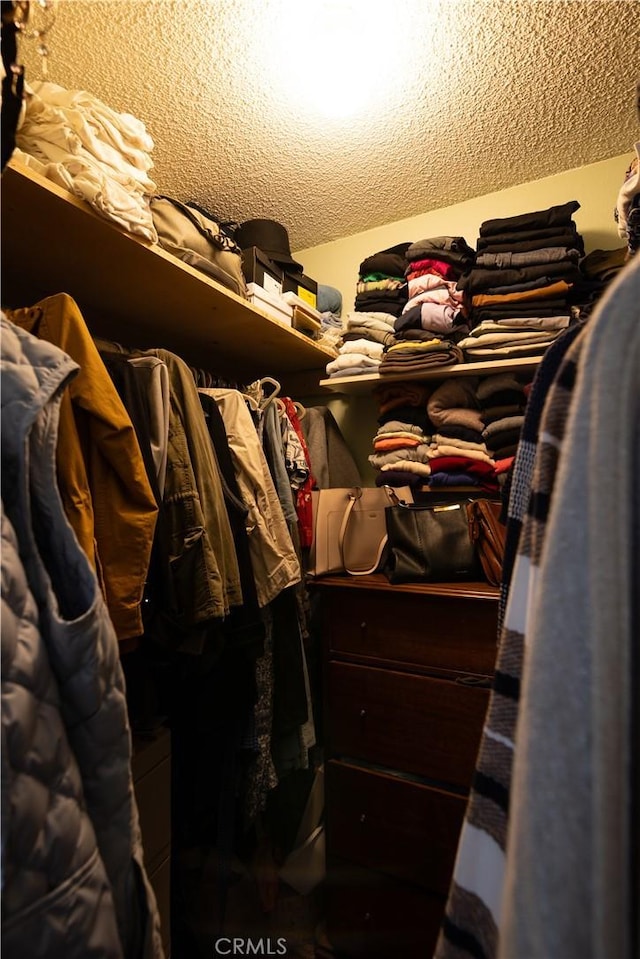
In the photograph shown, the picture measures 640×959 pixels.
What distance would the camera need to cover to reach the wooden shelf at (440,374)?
1291mm

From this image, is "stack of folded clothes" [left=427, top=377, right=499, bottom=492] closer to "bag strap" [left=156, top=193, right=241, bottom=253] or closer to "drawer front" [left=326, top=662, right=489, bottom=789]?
"drawer front" [left=326, top=662, right=489, bottom=789]

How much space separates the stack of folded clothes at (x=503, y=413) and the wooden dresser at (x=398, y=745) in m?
0.41

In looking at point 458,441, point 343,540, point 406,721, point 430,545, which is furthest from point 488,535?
point 406,721

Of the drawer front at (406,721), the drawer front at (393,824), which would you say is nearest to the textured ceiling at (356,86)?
the drawer front at (406,721)

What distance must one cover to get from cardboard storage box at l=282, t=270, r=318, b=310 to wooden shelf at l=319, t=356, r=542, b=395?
33 cm

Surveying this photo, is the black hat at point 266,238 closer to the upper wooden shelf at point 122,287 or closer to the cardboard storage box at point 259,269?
the cardboard storage box at point 259,269

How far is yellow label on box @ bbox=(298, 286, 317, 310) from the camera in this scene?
5.17 ft

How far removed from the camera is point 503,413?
1.32m

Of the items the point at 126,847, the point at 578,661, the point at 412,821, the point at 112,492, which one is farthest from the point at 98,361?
the point at 412,821

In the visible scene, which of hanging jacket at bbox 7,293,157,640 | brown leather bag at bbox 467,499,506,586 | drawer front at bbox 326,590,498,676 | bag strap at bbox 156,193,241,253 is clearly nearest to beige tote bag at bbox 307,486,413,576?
drawer front at bbox 326,590,498,676

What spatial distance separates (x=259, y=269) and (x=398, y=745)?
56.2 inches

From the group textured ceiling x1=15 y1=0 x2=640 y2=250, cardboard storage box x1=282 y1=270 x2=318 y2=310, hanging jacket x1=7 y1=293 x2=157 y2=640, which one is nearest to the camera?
hanging jacket x1=7 y1=293 x2=157 y2=640

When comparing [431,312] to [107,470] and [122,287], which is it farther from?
[107,470]

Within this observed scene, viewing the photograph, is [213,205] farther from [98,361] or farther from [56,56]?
[98,361]
